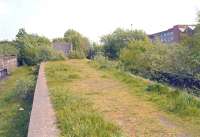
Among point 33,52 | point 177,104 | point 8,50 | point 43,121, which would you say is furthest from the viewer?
point 8,50

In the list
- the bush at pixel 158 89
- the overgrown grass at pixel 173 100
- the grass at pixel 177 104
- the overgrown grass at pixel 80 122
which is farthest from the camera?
the bush at pixel 158 89

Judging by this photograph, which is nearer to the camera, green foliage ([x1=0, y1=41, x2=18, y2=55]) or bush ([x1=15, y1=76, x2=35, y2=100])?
bush ([x1=15, y1=76, x2=35, y2=100])

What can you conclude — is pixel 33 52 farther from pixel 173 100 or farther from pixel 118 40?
pixel 173 100

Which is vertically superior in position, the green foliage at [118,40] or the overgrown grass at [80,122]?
the green foliage at [118,40]

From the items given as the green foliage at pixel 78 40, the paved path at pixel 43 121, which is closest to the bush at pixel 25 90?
the paved path at pixel 43 121

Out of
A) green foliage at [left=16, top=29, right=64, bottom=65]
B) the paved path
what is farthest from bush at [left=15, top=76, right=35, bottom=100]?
green foliage at [left=16, top=29, right=64, bottom=65]

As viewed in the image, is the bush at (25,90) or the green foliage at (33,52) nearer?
the bush at (25,90)

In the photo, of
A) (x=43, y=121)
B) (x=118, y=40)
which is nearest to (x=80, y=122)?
(x=43, y=121)

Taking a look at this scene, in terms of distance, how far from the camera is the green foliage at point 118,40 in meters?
51.5

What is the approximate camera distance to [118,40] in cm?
5216

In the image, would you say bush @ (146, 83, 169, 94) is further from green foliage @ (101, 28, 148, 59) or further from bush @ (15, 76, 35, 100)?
green foliage @ (101, 28, 148, 59)

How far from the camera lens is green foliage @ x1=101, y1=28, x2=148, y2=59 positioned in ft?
169

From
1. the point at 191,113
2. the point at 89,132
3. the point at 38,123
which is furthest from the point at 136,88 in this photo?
the point at 89,132

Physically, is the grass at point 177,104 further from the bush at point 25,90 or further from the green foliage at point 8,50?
the green foliage at point 8,50
